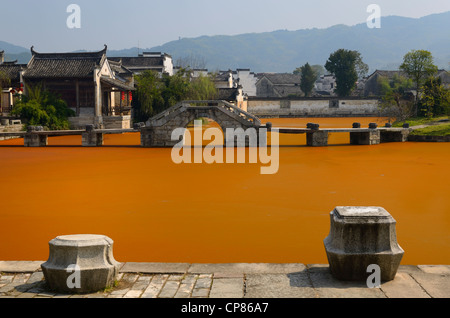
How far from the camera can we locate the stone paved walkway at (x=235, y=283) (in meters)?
6.38

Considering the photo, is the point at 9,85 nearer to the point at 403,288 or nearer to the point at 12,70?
the point at 12,70

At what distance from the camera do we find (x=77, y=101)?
4241 cm

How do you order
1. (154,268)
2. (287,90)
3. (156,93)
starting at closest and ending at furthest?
(154,268) → (156,93) → (287,90)

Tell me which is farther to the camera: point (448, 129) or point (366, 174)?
point (448, 129)

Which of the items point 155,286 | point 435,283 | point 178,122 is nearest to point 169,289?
point 155,286

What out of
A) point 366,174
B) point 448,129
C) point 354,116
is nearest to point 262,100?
point 354,116

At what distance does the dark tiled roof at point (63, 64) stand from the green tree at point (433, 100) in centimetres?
2842

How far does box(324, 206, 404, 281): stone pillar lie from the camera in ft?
21.8

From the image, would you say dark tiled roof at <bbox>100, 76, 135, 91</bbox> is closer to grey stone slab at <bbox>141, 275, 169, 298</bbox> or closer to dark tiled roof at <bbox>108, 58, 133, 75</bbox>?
dark tiled roof at <bbox>108, 58, 133, 75</bbox>

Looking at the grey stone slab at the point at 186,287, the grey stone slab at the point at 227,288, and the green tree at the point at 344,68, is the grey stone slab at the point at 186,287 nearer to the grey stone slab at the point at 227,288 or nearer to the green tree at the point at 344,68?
the grey stone slab at the point at 227,288

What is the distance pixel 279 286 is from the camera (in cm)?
666

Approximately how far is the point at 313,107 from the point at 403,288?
67.5 meters
